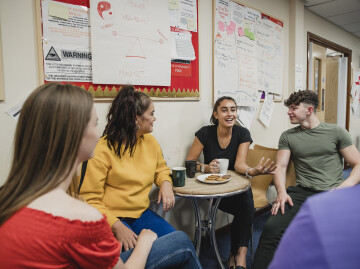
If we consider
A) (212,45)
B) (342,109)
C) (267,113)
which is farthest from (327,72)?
(212,45)

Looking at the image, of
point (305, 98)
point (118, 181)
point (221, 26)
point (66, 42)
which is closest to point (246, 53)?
point (221, 26)

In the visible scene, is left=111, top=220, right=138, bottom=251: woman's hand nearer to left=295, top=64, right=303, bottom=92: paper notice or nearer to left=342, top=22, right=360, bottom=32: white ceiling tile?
left=295, top=64, right=303, bottom=92: paper notice

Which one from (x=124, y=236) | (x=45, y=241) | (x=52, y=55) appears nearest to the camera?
(x=45, y=241)

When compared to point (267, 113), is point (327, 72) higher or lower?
higher

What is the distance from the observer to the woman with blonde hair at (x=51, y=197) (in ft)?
1.95

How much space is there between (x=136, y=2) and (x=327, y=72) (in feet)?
13.7

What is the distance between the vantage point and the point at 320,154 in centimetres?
193

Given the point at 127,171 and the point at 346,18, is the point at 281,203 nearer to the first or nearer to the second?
the point at 127,171

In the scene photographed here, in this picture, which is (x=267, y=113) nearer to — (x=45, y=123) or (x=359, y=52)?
(x=45, y=123)

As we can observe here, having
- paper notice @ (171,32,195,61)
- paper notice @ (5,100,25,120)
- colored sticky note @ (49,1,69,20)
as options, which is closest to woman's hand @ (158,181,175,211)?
paper notice @ (5,100,25,120)

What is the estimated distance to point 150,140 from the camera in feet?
5.48

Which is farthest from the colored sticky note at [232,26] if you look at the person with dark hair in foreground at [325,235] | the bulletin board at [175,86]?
the person with dark hair in foreground at [325,235]

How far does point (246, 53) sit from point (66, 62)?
1.78m

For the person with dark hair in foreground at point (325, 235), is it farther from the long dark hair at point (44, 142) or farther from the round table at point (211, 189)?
the round table at point (211, 189)
